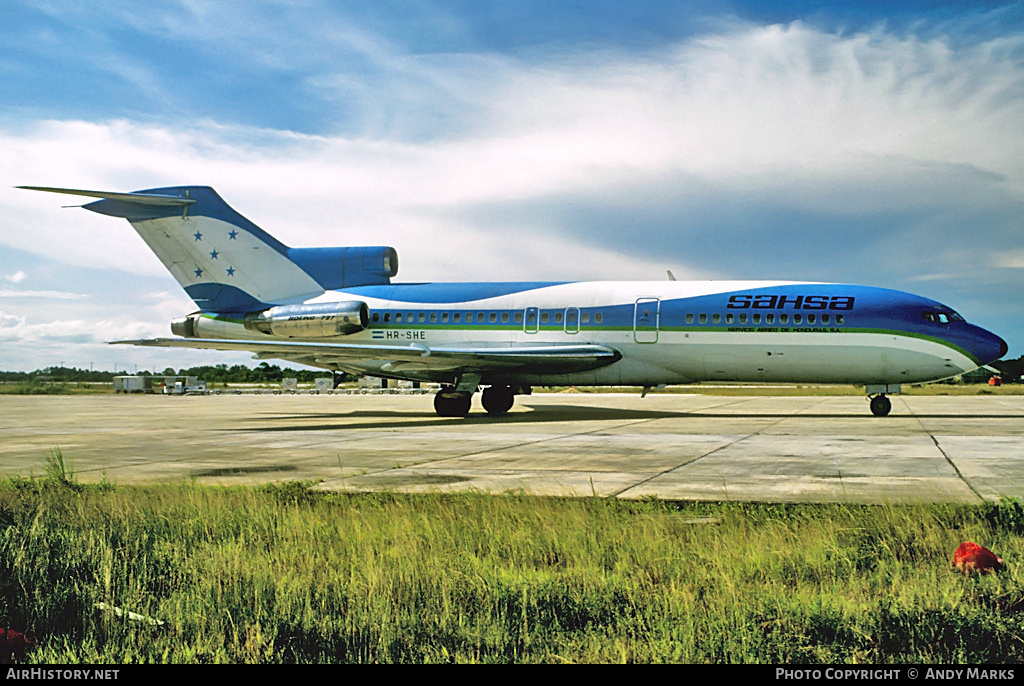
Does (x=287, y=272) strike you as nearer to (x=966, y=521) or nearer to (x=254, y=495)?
(x=254, y=495)

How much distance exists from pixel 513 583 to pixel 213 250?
77.7 feet

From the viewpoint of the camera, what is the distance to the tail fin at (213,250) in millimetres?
25203

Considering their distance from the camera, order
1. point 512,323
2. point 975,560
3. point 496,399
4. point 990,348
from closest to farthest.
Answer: point 975,560
point 990,348
point 512,323
point 496,399

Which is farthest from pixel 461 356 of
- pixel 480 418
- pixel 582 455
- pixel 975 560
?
pixel 975 560

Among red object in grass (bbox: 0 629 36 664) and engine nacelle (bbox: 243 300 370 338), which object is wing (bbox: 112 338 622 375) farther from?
red object in grass (bbox: 0 629 36 664)

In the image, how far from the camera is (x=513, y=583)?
4.64 metres

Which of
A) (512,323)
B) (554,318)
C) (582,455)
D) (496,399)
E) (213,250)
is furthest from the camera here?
(213,250)

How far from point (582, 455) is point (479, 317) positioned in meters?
12.6

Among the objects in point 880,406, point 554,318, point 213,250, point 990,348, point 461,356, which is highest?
point 213,250

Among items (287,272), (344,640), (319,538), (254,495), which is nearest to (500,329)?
(287,272)

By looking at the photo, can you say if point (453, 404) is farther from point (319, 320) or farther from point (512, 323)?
point (319, 320)

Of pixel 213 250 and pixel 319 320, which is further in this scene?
pixel 213 250

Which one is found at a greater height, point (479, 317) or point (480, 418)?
point (479, 317)

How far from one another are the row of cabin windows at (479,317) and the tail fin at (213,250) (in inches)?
90.9
